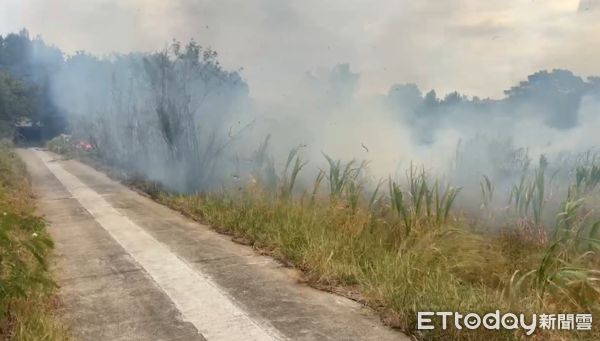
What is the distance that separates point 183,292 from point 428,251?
2.26 metres

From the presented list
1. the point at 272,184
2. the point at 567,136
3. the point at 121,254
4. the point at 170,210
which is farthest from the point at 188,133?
the point at 567,136

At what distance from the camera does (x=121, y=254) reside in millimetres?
5711

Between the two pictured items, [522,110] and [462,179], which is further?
[522,110]

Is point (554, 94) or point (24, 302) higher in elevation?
point (554, 94)

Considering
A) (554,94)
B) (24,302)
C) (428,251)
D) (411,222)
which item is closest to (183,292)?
(24,302)

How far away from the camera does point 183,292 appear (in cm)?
434

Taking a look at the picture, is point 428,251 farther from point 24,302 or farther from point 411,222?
point 24,302

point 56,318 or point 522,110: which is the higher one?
point 522,110

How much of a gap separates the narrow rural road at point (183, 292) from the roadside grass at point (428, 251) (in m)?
0.26

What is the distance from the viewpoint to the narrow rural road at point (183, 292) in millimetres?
3555

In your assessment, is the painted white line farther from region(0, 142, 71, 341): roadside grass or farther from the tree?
the tree

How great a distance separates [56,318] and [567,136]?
11.8 metres

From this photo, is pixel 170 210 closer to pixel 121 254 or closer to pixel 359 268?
pixel 121 254

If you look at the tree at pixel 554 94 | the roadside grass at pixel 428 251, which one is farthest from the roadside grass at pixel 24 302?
the tree at pixel 554 94
